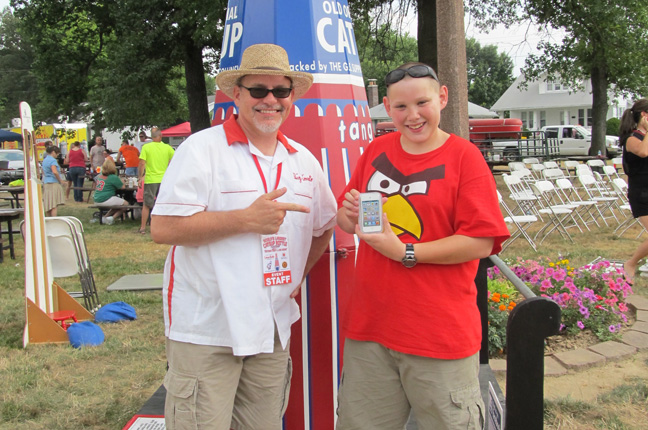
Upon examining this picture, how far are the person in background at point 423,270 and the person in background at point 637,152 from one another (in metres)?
4.85

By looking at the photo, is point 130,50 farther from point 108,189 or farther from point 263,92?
point 263,92

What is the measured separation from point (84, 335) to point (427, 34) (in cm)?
830

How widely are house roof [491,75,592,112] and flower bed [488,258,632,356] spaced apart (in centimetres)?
5009

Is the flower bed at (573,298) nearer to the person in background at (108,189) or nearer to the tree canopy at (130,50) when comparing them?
the person in background at (108,189)

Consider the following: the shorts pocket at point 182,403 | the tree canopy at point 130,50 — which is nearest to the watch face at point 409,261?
the shorts pocket at point 182,403

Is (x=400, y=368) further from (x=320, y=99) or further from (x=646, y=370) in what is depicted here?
(x=646, y=370)

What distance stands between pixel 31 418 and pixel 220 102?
Answer: 2.55 meters

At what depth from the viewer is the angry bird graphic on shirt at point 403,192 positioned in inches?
81.7

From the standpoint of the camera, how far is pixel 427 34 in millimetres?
11297

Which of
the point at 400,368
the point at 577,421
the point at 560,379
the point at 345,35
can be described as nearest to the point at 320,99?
the point at 345,35

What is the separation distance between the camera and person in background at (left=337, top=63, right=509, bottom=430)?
2.02m

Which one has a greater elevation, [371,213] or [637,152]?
[637,152]

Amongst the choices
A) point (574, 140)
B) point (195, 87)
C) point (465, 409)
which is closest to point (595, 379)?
point (465, 409)

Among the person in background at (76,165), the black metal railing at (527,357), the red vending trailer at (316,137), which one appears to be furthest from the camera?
the person in background at (76,165)
